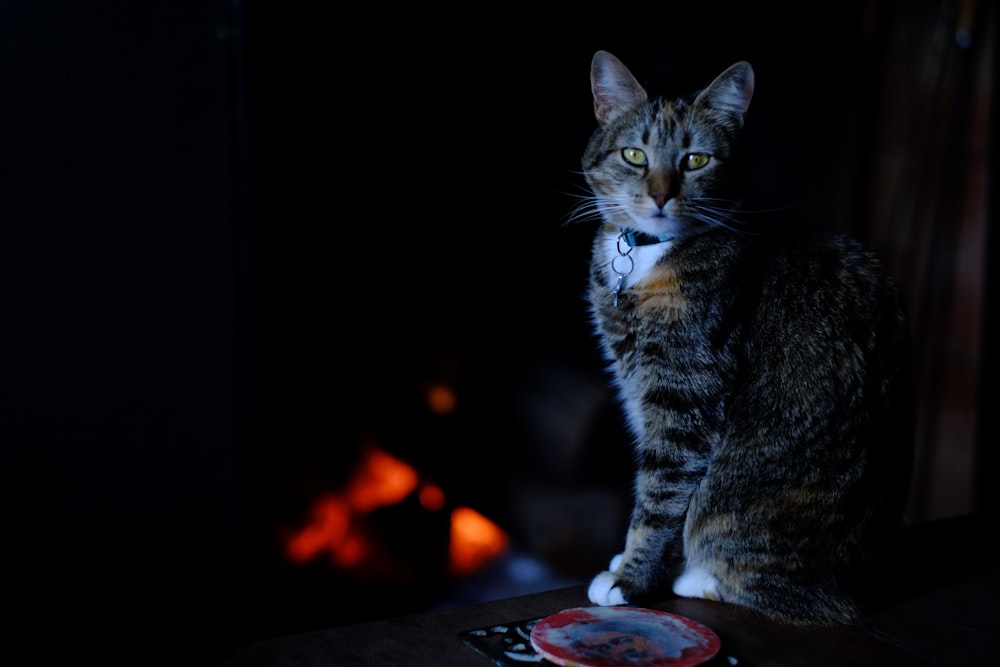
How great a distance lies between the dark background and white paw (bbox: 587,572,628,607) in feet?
2.40

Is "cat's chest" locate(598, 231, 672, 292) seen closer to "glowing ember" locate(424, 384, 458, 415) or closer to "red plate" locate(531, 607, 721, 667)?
"red plate" locate(531, 607, 721, 667)

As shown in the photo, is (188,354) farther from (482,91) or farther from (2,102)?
(482,91)

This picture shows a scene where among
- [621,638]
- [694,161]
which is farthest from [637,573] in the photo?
[694,161]

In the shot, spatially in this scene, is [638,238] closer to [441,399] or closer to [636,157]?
[636,157]

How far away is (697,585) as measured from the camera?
109 cm

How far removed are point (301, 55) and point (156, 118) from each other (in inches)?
12.7

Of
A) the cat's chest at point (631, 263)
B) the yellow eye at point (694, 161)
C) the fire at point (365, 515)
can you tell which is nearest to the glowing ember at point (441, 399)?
the fire at point (365, 515)

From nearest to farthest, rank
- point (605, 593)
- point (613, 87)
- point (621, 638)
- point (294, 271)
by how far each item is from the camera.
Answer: point (621, 638) < point (605, 593) < point (613, 87) < point (294, 271)

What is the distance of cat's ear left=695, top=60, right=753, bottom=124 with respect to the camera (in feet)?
3.60

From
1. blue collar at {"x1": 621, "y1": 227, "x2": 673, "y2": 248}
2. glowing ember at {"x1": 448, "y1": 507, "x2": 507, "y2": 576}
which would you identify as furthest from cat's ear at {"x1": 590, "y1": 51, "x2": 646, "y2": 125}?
glowing ember at {"x1": 448, "y1": 507, "x2": 507, "y2": 576}

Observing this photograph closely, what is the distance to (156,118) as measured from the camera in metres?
1.38

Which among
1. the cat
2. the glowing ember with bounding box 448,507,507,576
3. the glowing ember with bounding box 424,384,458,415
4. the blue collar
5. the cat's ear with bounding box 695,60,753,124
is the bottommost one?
the glowing ember with bounding box 448,507,507,576

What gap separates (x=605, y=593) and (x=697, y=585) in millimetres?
127

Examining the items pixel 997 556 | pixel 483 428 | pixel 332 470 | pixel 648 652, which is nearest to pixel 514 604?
pixel 648 652
